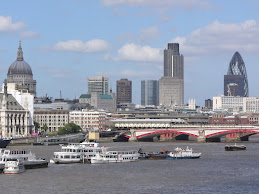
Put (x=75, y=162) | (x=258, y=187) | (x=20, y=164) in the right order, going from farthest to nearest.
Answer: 1. (x=75, y=162)
2. (x=20, y=164)
3. (x=258, y=187)

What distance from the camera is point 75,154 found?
112 m

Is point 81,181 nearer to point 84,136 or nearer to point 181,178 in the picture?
point 181,178

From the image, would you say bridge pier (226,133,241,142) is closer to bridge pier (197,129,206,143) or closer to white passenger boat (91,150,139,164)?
bridge pier (197,129,206,143)

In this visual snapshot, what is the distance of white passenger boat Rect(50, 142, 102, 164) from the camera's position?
10976 centimetres

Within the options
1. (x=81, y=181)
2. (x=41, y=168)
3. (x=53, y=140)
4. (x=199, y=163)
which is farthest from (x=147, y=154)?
(x=53, y=140)

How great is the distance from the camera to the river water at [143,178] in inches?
3238

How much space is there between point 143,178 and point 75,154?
2243 cm

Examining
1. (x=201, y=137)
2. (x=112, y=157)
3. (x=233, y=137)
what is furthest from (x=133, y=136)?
(x=112, y=157)

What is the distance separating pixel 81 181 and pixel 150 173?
36.3 ft

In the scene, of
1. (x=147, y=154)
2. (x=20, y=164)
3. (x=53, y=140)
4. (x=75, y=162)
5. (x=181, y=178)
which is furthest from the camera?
(x=53, y=140)

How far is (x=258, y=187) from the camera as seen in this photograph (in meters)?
83.1

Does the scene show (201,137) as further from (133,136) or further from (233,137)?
(133,136)

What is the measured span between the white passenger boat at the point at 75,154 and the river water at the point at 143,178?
2.98m

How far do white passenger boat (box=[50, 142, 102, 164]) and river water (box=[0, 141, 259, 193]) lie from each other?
2.98 m
